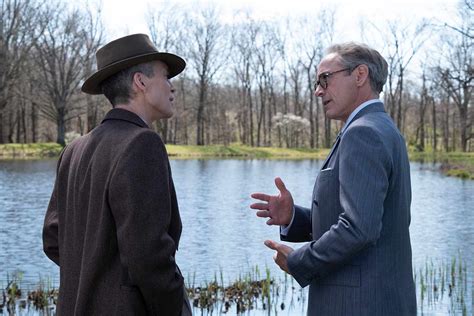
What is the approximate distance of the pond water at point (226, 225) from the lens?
Result: 1213 centimetres

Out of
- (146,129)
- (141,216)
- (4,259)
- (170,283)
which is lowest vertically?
(4,259)

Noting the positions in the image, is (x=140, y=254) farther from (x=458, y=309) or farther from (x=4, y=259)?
(x=4, y=259)

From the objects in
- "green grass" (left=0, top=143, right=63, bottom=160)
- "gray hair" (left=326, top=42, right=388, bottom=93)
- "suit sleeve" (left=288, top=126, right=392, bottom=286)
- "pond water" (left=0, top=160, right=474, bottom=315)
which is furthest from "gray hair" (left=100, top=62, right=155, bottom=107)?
"green grass" (left=0, top=143, right=63, bottom=160)

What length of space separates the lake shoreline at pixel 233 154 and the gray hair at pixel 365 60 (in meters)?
35.4

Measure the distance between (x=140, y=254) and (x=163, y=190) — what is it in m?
0.26

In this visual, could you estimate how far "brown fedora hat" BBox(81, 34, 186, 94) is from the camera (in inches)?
131

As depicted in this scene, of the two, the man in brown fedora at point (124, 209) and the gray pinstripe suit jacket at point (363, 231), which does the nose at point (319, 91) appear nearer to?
the gray pinstripe suit jacket at point (363, 231)

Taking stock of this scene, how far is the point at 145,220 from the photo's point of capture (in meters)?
3.03

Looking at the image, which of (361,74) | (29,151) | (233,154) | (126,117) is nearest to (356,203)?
(361,74)

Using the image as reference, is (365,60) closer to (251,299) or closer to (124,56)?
(124,56)

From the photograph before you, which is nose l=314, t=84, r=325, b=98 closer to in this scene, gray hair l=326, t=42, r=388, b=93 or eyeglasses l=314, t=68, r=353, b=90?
eyeglasses l=314, t=68, r=353, b=90

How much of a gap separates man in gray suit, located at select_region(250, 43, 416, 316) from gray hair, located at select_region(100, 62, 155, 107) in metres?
0.75

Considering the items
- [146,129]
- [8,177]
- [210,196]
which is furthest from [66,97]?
[146,129]

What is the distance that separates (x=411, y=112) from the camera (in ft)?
290
